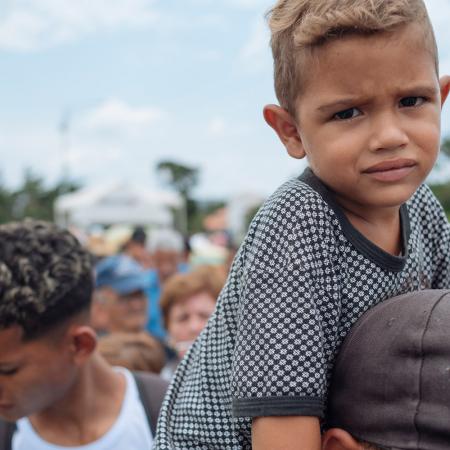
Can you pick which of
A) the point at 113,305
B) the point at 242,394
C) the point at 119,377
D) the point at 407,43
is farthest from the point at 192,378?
the point at 113,305

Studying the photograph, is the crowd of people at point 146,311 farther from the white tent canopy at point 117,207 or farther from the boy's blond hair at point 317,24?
the white tent canopy at point 117,207

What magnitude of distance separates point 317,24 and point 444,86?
17.1 inches

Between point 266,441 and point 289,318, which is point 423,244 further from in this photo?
point 266,441

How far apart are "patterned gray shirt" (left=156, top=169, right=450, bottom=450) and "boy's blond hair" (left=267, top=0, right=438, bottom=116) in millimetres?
234

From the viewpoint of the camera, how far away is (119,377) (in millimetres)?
3230

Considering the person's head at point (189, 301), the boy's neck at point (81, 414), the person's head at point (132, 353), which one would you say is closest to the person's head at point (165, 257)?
the person's head at point (189, 301)

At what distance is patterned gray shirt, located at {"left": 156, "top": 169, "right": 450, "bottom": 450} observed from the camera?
1707 millimetres

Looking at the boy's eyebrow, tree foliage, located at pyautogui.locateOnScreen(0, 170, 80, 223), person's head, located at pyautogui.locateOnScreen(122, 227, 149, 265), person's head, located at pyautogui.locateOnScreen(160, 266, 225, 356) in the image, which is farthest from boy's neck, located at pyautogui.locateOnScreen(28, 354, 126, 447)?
tree foliage, located at pyautogui.locateOnScreen(0, 170, 80, 223)

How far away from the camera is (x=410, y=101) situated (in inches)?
69.9

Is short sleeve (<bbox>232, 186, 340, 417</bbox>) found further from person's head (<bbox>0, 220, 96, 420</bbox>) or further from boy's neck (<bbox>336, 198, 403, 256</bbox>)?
person's head (<bbox>0, 220, 96, 420</bbox>)

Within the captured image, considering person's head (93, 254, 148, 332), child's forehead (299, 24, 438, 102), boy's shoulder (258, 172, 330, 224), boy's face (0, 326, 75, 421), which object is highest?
child's forehead (299, 24, 438, 102)

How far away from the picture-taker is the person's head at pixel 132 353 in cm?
413

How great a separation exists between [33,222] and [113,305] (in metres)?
3.48

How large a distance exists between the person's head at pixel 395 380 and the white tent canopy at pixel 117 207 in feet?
54.3
